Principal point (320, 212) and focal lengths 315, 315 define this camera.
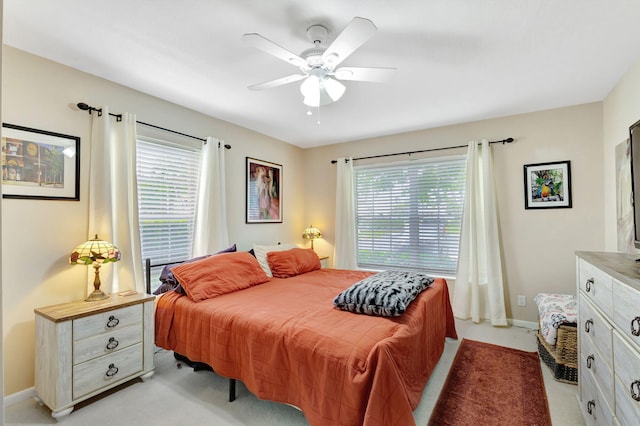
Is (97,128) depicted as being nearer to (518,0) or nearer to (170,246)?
(170,246)

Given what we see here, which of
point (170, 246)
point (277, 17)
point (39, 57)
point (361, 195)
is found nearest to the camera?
point (277, 17)

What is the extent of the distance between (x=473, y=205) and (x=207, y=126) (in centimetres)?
328

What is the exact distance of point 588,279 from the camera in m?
1.83

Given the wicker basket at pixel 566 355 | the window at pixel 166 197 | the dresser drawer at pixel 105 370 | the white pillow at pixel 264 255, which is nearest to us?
→ the dresser drawer at pixel 105 370

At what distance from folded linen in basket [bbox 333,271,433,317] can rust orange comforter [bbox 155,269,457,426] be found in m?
0.05

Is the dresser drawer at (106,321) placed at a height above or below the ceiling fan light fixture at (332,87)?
below

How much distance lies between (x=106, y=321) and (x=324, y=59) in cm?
241

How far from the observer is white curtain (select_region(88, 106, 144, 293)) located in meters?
2.61

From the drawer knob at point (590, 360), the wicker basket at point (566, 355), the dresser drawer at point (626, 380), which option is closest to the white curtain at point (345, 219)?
the wicker basket at point (566, 355)

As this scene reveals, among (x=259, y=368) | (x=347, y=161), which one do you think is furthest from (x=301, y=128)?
(x=259, y=368)

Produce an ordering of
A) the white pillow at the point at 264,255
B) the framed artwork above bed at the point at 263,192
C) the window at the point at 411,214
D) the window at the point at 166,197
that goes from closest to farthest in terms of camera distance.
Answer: the window at the point at 166,197, the white pillow at the point at 264,255, the window at the point at 411,214, the framed artwork above bed at the point at 263,192

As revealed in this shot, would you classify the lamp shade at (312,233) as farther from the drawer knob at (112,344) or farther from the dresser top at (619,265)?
the dresser top at (619,265)

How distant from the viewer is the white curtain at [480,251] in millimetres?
3639

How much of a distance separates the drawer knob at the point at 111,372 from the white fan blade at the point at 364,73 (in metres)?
2.67
